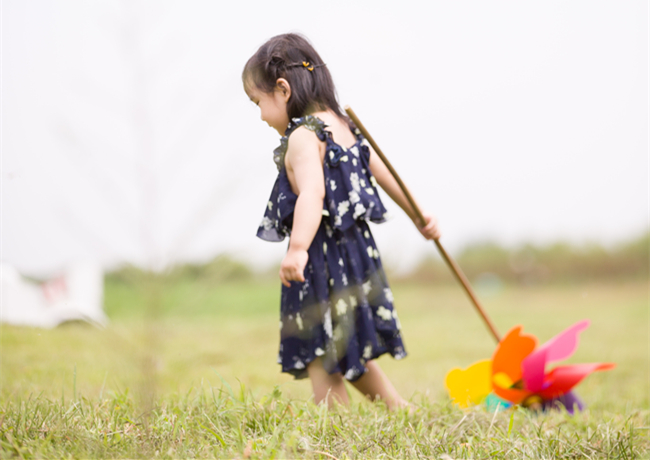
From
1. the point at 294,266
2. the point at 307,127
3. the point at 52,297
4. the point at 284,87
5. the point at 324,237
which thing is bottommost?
the point at 294,266

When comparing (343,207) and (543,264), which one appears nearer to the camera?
(343,207)

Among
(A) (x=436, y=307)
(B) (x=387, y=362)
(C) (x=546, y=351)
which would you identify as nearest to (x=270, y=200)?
(C) (x=546, y=351)

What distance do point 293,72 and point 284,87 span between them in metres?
0.05

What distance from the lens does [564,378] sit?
1873 mm

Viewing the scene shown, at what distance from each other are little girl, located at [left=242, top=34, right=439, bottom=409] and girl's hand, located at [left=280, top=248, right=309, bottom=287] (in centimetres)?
16

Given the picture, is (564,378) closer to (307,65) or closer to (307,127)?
(307,127)

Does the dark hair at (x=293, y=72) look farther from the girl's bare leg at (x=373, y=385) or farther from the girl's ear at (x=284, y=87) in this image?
the girl's bare leg at (x=373, y=385)

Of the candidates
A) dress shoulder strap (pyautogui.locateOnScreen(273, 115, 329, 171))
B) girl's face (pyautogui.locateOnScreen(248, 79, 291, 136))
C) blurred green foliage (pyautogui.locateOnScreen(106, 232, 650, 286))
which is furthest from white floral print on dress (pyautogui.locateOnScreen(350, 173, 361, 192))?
blurred green foliage (pyautogui.locateOnScreen(106, 232, 650, 286))

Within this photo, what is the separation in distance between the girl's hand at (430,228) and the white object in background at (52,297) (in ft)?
7.15

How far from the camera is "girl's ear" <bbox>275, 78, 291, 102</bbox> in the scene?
5.12 ft

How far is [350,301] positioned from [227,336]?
7.32 ft

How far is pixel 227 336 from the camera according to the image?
3.63 metres

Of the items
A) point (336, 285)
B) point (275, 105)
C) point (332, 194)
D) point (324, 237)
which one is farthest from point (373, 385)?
point (275, 105)

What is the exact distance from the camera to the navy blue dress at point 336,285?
1.55 m
